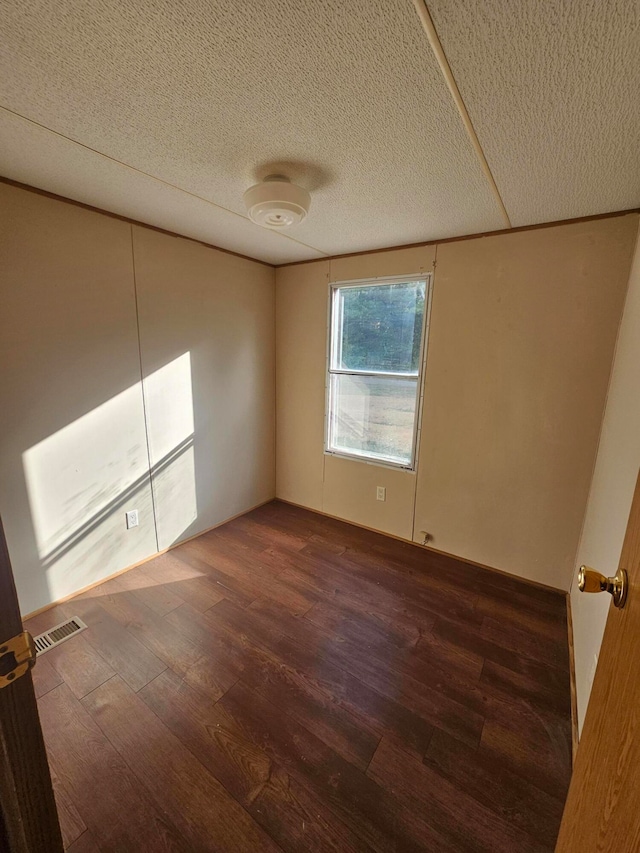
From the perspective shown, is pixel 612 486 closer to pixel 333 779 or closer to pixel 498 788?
pixel 498 788

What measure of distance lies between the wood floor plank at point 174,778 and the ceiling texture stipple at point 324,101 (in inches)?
89.1

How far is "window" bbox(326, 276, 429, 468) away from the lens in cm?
263

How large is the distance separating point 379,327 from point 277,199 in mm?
1446

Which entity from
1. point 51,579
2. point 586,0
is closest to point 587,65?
point 586,0

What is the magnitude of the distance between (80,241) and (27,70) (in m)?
1.08

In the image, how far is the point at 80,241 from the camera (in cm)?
194

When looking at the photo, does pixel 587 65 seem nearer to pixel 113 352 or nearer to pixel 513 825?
pixel 513 825

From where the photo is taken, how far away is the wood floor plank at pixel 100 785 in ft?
3.50

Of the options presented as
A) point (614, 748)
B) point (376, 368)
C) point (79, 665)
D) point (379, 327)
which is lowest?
point (79, 665)

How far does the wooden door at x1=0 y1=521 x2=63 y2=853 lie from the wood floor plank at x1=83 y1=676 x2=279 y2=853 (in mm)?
560

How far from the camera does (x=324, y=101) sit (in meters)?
1.09

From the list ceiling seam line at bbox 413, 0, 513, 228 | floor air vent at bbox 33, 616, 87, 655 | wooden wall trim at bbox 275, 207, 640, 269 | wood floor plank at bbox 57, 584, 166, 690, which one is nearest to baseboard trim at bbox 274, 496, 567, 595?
wood floor plank at bbox 57, 584, 166, 690

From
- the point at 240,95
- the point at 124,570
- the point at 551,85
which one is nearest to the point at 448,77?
the point at 551,85

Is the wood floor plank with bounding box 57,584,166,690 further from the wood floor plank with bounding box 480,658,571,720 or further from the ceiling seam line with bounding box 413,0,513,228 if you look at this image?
the ceiling seam line with bounding box 413,0,513,228
